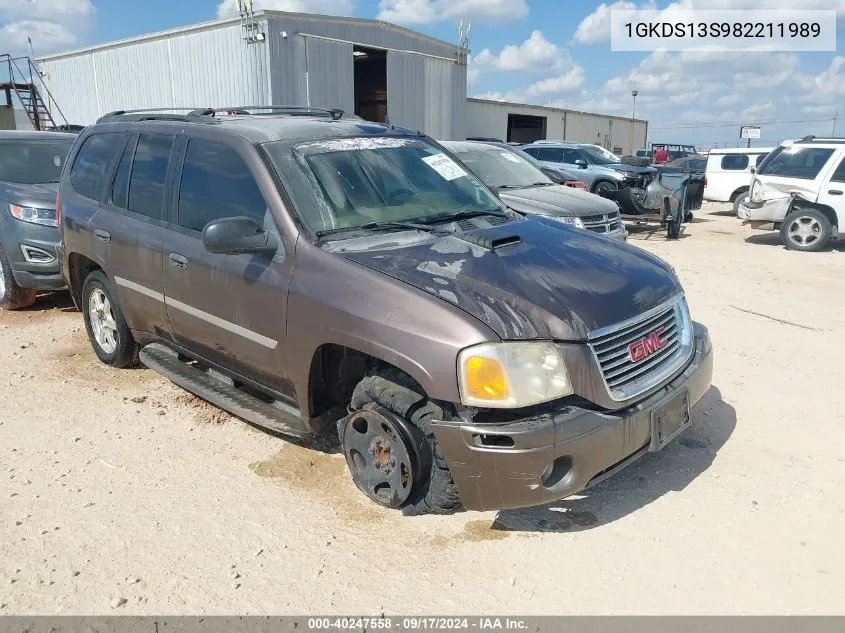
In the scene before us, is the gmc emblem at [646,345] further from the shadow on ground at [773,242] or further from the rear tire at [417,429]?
the shadow on ground at [773,242]

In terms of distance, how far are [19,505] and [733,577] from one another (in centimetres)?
343

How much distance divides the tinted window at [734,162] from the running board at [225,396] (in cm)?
1584

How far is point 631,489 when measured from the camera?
346 centimetres

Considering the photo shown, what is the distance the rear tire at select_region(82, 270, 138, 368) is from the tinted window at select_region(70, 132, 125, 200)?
65 centimetres

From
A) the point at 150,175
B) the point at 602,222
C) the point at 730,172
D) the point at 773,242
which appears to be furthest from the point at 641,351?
the point at 730,172

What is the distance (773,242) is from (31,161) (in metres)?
12.4

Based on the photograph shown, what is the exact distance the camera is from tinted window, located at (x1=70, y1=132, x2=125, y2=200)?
4824 mm

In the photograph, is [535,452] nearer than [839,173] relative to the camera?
Yes

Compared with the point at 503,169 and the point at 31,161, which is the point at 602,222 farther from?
the point at 31,161

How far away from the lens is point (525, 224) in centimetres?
394

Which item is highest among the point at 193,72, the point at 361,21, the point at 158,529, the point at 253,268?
the point at 361,21

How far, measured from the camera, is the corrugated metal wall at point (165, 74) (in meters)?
16.5

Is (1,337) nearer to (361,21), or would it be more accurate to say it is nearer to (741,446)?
(741,446)

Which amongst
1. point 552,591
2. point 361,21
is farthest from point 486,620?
point 361,21
